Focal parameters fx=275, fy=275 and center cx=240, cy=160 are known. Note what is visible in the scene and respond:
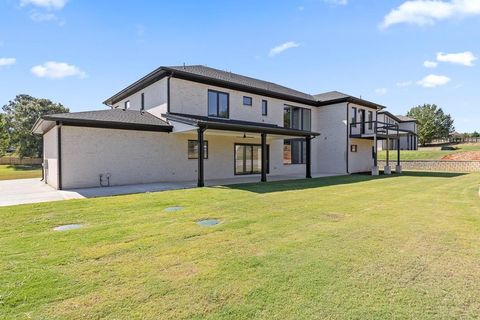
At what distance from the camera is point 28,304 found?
2.79 m

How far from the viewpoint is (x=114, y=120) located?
489 inches

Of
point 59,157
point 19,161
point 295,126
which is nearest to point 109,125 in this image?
point 59,157

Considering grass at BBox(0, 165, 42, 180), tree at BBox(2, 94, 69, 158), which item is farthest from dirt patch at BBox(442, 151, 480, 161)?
tree at BBox(2, 94, 69, 158)

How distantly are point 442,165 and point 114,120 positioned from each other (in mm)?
26674

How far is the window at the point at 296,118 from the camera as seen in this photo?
2052cm

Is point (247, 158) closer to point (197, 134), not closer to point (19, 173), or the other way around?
point (197, 134)

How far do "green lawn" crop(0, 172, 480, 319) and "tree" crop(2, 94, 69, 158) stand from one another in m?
38.0

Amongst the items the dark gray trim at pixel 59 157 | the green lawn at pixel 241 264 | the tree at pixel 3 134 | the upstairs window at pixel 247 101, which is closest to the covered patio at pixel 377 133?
the upstairs window at pixel 247 101

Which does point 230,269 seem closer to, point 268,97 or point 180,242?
point 180,242

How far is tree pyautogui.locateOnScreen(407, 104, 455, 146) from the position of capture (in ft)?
164

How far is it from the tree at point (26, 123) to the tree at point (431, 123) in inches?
2382

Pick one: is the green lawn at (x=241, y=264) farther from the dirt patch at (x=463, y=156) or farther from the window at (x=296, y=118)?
the dirt patch at (x=463, y=156)

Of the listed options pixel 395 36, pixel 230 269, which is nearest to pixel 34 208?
pixel 230 269

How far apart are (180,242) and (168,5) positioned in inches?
508
